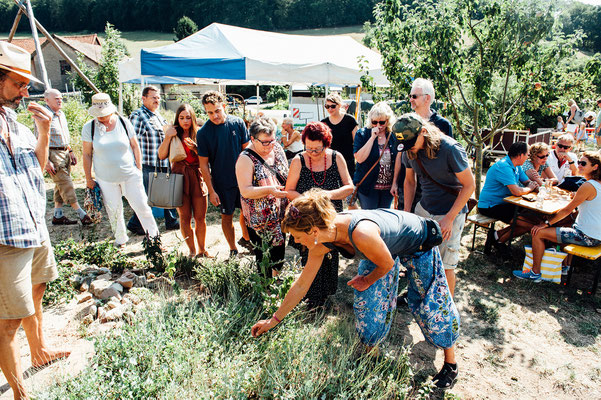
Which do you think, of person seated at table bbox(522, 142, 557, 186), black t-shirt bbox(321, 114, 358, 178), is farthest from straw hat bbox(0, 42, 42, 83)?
person seated at table bbox(522, 142, 557, 186)

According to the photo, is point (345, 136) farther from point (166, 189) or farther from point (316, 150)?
point (166, 189)

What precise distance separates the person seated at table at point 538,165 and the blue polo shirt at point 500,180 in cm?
29

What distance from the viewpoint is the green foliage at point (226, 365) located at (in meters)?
2.04

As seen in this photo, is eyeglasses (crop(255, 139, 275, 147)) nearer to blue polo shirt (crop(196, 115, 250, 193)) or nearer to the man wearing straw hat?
blue polo shirt (crop(196, 115, 250, 193))

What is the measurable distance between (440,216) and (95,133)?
11.9ft

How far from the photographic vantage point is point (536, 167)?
16.8ft

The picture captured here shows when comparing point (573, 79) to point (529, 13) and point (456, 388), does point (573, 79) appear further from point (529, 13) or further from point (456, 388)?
point (456, 388)

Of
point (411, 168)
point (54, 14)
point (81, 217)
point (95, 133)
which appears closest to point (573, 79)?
point (411, 168)

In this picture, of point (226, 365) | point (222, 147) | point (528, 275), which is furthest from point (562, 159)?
point (226, 365)

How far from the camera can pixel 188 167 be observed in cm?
414

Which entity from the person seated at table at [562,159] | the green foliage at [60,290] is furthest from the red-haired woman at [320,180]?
the person seated at table at [562,159]

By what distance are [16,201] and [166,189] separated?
197 cm

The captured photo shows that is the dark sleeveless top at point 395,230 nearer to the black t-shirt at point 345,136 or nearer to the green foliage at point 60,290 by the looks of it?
the black t-shirt at point 345,136

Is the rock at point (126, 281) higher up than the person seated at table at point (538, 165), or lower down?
lower down
